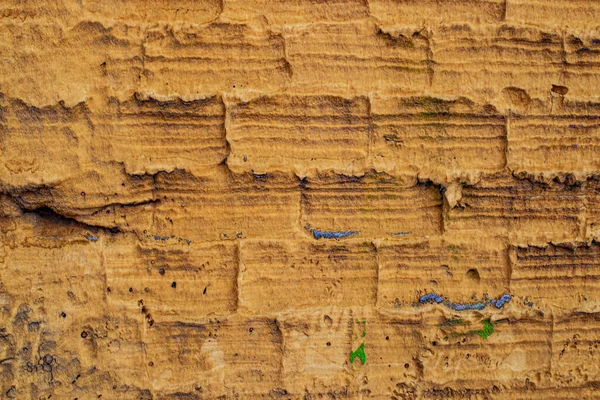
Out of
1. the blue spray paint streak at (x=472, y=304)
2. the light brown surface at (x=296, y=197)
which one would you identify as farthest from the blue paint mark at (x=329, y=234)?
the blue spray paint streak at (x=472, y=304)

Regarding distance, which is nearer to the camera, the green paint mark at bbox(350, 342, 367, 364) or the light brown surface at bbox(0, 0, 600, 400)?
the light brown surface at bbox(0, 0, 600, 400)

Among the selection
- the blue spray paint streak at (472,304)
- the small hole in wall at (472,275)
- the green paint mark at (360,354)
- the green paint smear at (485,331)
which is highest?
the small hole in wall at (472,275)

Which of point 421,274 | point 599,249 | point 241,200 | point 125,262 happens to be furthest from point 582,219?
point 125,262

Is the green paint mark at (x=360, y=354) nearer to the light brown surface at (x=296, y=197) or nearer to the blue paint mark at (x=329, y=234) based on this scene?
the light brown surface at (x=296, y=197)

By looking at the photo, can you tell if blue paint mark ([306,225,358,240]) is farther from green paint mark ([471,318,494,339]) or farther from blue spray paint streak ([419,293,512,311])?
green paint mark ([471,318,494,339])

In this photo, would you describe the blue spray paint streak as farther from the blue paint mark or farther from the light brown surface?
the blue paint mark

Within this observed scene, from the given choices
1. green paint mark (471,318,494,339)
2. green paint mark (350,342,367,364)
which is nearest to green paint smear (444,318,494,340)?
green paint mark (471,318,494,339)

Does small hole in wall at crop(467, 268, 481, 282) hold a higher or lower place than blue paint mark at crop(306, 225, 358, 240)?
lower

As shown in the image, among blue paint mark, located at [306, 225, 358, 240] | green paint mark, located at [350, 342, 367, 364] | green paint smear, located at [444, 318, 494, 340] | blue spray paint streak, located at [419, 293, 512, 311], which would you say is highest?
blue paint mark, located at [306, 225, 358, 240]

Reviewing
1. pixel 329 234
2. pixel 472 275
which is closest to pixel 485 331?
pixel 472 275

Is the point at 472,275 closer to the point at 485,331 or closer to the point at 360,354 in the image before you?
the point at 485,331
